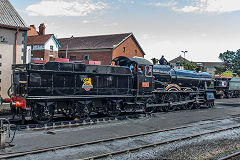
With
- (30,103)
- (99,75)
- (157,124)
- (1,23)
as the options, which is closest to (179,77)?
(157,124)

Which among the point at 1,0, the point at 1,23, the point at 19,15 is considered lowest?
the point at 1,23

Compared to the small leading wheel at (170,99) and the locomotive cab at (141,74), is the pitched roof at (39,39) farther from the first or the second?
the small leading wheel at (170,99)

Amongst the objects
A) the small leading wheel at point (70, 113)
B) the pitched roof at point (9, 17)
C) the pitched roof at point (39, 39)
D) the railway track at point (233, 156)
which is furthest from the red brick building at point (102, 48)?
the railway track at point (233, 156)

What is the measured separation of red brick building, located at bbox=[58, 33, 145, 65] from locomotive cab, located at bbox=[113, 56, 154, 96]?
20260 mm

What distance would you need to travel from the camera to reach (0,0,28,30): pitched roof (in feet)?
67.7

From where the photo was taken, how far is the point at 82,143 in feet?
29.0

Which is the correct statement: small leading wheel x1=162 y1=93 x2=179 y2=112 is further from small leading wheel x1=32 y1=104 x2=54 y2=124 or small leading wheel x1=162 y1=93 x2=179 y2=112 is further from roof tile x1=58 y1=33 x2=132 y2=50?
roof tile x1=58 y1=33 x2=132 y2=50

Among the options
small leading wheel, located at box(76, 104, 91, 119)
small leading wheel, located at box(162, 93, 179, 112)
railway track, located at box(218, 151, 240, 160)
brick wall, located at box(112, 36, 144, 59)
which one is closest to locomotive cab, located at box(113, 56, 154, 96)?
small leading wheel, located at box(162, 93, 179, 112)

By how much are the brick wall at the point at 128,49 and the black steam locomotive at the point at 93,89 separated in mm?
20108

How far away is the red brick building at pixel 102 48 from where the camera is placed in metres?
37.7

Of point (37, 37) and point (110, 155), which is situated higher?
point (37, 37)

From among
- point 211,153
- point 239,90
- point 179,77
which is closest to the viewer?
point 211,153

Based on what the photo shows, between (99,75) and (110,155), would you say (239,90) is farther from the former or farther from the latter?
(110,155)

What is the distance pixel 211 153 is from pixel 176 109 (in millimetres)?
Result: 11145
